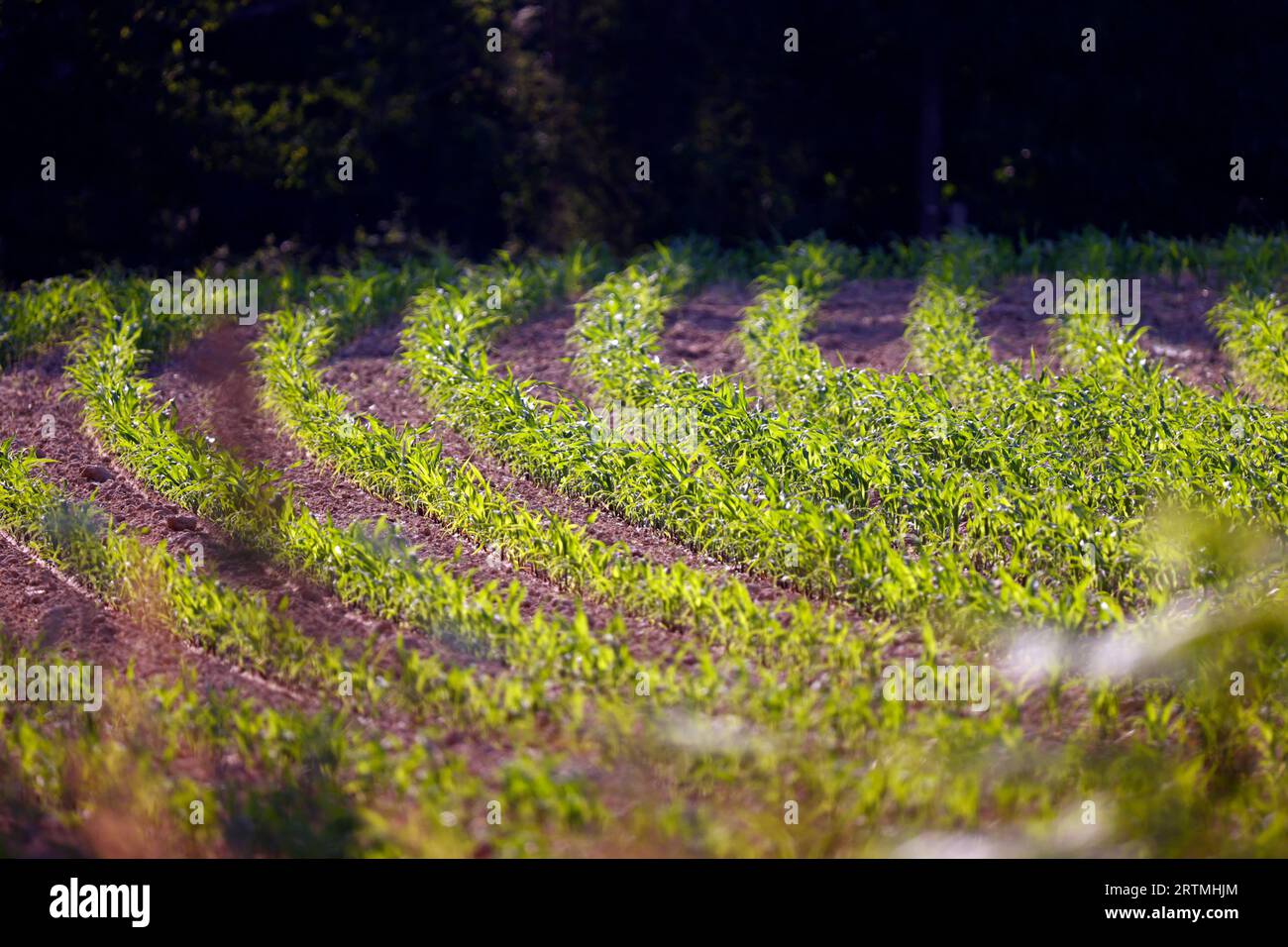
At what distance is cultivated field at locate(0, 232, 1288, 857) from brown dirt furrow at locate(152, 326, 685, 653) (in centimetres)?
3

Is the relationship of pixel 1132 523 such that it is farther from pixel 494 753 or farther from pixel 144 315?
pixel 144 315

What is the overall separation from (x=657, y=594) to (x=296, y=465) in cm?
265

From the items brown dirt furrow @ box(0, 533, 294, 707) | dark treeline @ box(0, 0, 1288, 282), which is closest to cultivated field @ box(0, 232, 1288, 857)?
brown dirt furrow @ box(0, 533, 294, 707)

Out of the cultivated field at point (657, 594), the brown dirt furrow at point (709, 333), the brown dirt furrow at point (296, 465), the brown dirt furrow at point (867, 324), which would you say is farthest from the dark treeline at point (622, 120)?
the cultivated field at point (657, 594)

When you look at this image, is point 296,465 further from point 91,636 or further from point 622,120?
point 622,120

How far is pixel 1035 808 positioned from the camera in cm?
356

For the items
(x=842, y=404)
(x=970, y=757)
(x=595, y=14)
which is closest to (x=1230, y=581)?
(x=970, y=757)

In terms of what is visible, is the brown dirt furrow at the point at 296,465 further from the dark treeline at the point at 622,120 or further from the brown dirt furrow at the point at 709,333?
the dark treeline at the point at 622,120

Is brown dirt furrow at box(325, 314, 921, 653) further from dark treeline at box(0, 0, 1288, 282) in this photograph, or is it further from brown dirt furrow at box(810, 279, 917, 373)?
dark treeline at box(0, 0, 1288, 282)

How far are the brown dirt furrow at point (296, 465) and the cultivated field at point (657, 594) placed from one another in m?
0.03

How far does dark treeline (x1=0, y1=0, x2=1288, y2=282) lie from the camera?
1203cm

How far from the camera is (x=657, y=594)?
483cm

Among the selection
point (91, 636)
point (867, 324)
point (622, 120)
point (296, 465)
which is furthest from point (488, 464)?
point (622, 120)

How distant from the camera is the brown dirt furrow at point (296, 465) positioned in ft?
16.5
